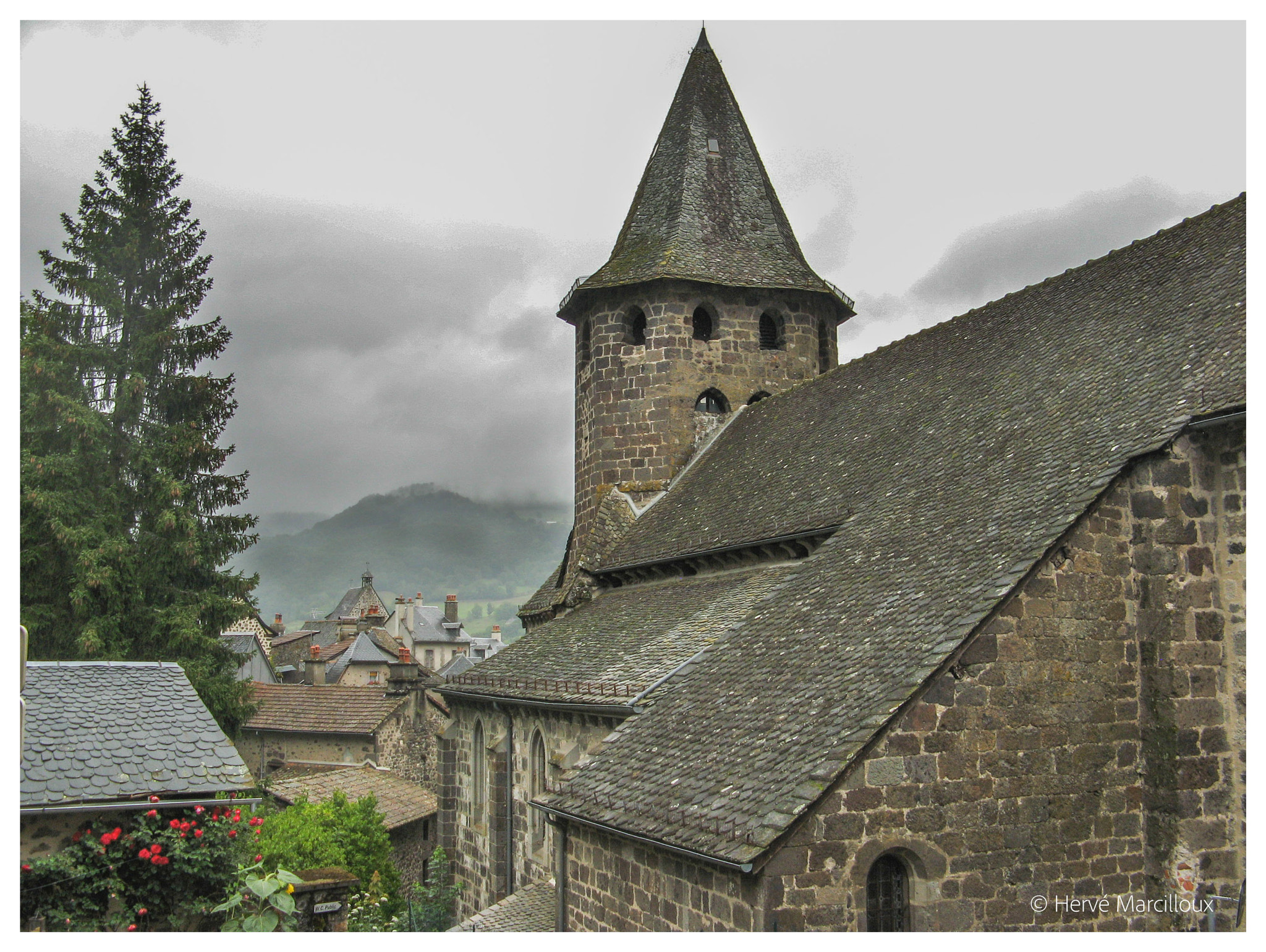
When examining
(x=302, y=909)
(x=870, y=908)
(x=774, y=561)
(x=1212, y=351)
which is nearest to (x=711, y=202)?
(x=774, y=561)

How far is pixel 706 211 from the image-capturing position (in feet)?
80.1

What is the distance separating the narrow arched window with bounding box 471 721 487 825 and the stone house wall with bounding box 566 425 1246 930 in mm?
9105

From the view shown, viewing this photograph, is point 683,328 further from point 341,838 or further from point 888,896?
point 888,896

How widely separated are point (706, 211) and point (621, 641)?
1212 centimetres

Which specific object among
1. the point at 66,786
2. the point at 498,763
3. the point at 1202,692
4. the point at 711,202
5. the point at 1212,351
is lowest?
the point at 498,763

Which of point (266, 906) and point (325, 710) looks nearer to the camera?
point (266, 906)

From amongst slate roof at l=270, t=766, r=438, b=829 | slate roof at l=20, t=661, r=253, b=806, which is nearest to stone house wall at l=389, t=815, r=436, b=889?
slate roof at l=270, t=766, r=438, b=829

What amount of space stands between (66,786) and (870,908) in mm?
7928

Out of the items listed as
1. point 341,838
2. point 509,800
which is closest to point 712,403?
point 509,800

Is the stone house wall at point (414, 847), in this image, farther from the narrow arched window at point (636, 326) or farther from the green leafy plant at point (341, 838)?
the narrow arched window at point (636, 326)

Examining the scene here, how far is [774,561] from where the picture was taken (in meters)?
15.9

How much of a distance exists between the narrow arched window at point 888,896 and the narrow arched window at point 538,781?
27.8 feet

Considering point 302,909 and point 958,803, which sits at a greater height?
point 958,803

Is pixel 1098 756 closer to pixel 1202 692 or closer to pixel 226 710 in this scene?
pixel 1202 692
